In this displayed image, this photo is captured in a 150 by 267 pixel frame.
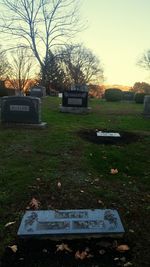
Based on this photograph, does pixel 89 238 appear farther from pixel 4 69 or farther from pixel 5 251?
pixel 4 69

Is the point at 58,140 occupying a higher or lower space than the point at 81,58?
lower

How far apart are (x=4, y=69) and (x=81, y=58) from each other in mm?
15322

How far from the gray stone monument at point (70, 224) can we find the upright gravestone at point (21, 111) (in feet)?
23.4

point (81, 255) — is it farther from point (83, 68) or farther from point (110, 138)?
point (83, 68)

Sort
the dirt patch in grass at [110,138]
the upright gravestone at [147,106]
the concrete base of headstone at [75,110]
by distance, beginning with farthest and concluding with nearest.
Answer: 1. the concrete base of headstone at [75,110]
2. the upright gravestone at [147,106]
3. the dirt patch in grass at [110,138]

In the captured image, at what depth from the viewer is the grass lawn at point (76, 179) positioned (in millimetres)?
4609

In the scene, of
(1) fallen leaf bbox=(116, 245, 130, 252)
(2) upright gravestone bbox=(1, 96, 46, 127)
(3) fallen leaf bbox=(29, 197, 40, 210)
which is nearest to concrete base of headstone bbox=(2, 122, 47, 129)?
(2) upright gravestone bbox=(1, 96, 46, 127)

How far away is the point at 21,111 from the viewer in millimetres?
11578

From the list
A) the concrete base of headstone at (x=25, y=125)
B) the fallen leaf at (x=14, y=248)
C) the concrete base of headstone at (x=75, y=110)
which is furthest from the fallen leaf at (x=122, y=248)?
the concrete base of headstone at (x=75, y=110)

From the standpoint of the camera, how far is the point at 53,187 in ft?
18.8

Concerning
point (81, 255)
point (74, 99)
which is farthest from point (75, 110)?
point (81, 255)

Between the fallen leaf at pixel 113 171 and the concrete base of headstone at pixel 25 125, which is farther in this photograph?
the concrete base of headstone at pixel 25 125

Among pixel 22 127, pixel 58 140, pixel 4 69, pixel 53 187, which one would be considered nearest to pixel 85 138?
pixel 58 140

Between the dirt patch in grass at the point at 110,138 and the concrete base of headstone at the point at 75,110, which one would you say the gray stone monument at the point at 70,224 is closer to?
the dirt patch in grass at the point at 110,138
